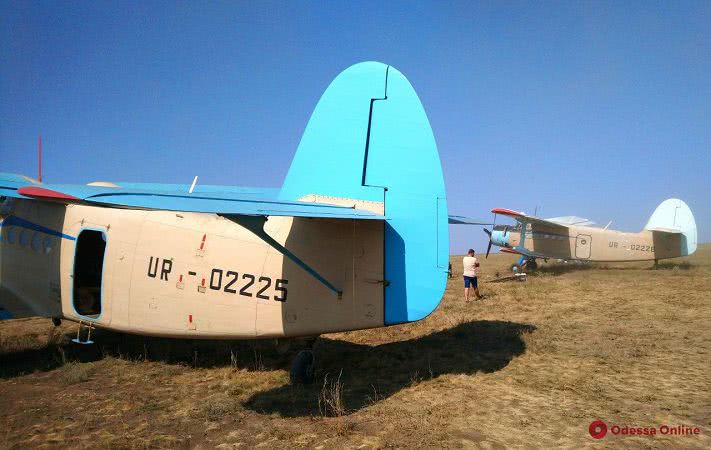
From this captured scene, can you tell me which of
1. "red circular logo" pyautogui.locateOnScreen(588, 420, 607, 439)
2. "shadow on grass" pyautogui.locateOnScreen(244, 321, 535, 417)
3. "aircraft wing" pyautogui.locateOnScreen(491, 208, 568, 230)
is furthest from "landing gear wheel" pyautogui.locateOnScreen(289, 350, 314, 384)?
"aircraft wing" pyautogui.locateOnScreen(491, 208, 568, 230)

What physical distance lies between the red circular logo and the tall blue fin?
6.87 feet

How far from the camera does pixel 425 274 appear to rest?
216 inches

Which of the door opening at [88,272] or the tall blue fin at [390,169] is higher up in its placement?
the tall blue fin at [390,169]

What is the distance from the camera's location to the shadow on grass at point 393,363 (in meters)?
5.41

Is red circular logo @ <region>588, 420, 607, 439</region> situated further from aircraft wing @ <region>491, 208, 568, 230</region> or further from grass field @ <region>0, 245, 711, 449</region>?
aircraft wing @ <region>491, 208, 568, 230</region>

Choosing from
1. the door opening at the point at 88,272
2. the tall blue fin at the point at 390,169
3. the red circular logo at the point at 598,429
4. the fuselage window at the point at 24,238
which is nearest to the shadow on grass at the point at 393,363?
the tall blue fin at the point at 390,169

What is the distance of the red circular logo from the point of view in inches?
166

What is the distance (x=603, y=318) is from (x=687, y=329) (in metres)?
1.68

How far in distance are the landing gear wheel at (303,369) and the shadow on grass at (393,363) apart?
97mm

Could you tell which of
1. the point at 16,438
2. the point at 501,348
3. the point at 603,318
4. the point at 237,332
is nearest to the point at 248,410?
the point at 237,332

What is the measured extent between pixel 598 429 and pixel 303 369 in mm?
3663

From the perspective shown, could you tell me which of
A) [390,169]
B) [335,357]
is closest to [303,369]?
[335,357]

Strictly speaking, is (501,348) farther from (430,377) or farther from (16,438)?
(16,438)

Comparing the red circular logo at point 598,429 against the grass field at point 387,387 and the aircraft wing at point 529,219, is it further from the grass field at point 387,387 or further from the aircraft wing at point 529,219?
the aircraft wing at point 529,219
